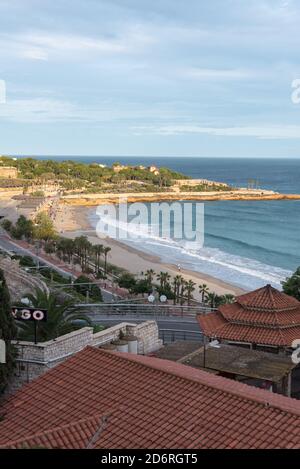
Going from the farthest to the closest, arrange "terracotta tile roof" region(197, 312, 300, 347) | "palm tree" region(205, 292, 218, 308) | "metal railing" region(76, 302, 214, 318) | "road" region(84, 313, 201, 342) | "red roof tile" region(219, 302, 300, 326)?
"palm tree" region(205, 292, 218, 308), "metal railing" region(76, 302, 214, 318), "road" region(84, 313, 201, 342), "red roof tile" region(219, 302, 300, 326), "terracotta tile roof" region(197, 312, 300, 347)

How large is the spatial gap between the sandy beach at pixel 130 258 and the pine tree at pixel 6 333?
3062 cm

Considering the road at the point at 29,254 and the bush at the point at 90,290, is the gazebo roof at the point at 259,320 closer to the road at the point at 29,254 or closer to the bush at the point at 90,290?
the bush at the point at 90,290

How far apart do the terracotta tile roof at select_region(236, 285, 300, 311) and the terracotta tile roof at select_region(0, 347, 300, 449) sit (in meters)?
5.46

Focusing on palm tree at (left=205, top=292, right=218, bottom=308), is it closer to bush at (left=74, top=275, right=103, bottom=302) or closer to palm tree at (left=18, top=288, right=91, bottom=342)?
bush at (left=74, top=275, right=103, bottom=302)

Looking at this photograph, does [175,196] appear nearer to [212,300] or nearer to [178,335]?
[212,300]

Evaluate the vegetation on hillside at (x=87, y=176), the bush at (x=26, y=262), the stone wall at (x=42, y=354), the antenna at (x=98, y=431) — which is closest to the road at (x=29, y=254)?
the bush at (x=26, y=262)

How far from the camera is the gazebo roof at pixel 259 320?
630 inches

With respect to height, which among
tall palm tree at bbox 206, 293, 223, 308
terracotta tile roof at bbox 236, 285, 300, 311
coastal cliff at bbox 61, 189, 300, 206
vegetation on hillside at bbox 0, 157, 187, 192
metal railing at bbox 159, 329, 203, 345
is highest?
vegetation on hillside at bbox 0, 157, 187, 192

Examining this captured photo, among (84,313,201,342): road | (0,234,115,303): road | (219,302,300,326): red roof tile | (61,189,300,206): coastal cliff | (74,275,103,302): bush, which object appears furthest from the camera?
(61,189,300,206): coastal cliff

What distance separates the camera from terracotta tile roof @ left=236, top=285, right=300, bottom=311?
16.8m

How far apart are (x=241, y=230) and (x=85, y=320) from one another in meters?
67.8

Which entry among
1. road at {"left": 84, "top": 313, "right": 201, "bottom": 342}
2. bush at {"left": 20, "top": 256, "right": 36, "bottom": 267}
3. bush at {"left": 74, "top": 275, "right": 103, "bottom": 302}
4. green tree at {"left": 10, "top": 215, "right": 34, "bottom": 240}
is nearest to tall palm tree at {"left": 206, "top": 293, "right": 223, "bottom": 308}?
bush at {"left": 74, "top": 275, "right": 103, "bottom": 302}
